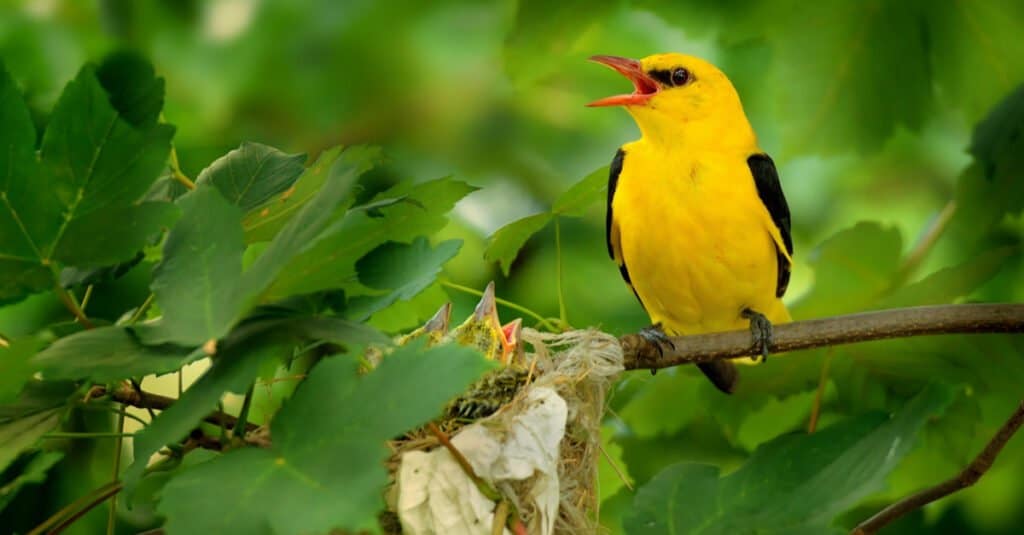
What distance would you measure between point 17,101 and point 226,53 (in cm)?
279

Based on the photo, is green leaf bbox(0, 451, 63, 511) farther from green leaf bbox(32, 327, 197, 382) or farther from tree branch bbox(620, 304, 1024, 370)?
tree branch bbox(620, 304, 1024, 370)

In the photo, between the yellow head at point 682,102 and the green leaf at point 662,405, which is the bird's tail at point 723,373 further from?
the yellow head at point 682,102

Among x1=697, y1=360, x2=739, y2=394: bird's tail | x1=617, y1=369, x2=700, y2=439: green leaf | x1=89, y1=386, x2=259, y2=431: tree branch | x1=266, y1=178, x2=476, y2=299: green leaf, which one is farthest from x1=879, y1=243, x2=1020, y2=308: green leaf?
x1=89, y1=386, x2=259, y2=431: tree branch

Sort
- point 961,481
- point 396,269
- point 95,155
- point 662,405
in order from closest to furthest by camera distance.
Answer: point 95,155
point 396,269
point 961,481
point 662,405

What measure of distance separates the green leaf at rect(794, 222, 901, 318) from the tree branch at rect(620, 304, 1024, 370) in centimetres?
43

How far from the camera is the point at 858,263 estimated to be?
7.76 ft

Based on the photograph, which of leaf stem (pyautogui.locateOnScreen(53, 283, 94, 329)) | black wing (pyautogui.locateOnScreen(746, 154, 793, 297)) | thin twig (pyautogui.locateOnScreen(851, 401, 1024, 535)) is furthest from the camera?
A: black wing (pyautogui.locateOnScreen(746, 154, 793, 297))

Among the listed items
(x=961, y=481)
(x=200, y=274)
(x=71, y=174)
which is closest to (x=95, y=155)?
(x=71, y=174)

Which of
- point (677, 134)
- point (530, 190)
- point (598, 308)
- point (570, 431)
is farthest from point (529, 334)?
point (530, 190)

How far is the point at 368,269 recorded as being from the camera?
1.18 metres

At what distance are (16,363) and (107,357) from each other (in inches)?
3.2

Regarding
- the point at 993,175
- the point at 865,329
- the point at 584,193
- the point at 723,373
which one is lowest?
the point at 723,373

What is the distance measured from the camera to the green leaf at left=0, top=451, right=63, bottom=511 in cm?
120

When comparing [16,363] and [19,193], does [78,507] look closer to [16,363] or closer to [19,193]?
[16,363]
